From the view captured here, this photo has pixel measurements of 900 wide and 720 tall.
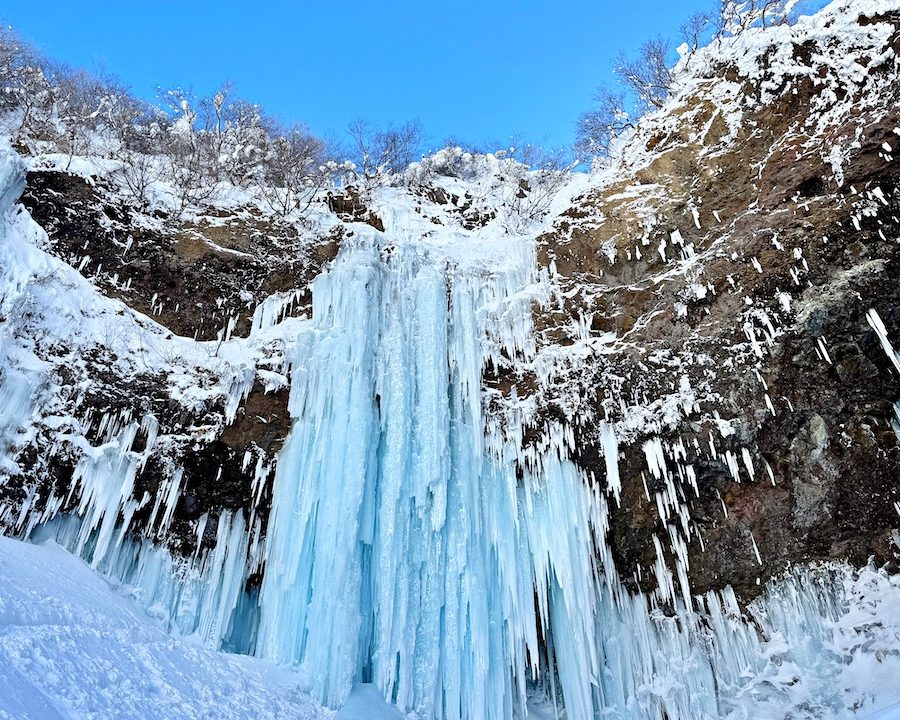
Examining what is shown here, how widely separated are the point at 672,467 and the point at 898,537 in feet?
9.85

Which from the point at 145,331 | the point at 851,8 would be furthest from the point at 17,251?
the point at 851,8

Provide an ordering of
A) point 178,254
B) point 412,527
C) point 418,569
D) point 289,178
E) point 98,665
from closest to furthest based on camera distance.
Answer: point 98,665
point 418,569
point 412,527
point 178,254
point 289,178

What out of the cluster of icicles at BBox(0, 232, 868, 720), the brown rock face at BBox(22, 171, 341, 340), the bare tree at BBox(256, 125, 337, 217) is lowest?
the cluster of icicles at BBox(0, 232, 868, 720)

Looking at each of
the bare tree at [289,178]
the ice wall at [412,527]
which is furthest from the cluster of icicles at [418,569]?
the bare tree at [289,178]

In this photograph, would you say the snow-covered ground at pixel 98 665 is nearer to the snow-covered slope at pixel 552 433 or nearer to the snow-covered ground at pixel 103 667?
the snow-covered ground at pixel 103 667

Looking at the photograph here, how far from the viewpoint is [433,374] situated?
34.6 ft

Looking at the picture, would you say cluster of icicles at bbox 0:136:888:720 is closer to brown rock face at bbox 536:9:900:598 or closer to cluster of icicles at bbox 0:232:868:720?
cluster of icicles at bbox 0:232:868:720

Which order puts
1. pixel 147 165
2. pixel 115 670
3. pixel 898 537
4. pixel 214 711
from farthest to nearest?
1. pixel 147 165
2. pixel 898 537
3. pixel 214 711
4. pixel 115 670

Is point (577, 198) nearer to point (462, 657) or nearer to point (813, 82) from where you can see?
point (813, 82)

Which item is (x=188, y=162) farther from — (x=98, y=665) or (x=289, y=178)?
(x=98, y=665)

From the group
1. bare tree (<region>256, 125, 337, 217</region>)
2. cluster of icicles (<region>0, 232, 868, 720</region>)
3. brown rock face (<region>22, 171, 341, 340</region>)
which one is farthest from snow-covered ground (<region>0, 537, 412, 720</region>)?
bare tree (<region>256, 125, 337, 217</region>)

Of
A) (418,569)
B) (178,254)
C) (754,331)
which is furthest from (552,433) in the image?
(178,254)

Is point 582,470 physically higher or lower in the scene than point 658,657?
higher

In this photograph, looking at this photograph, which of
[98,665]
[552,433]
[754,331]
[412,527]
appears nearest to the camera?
[98,665]
